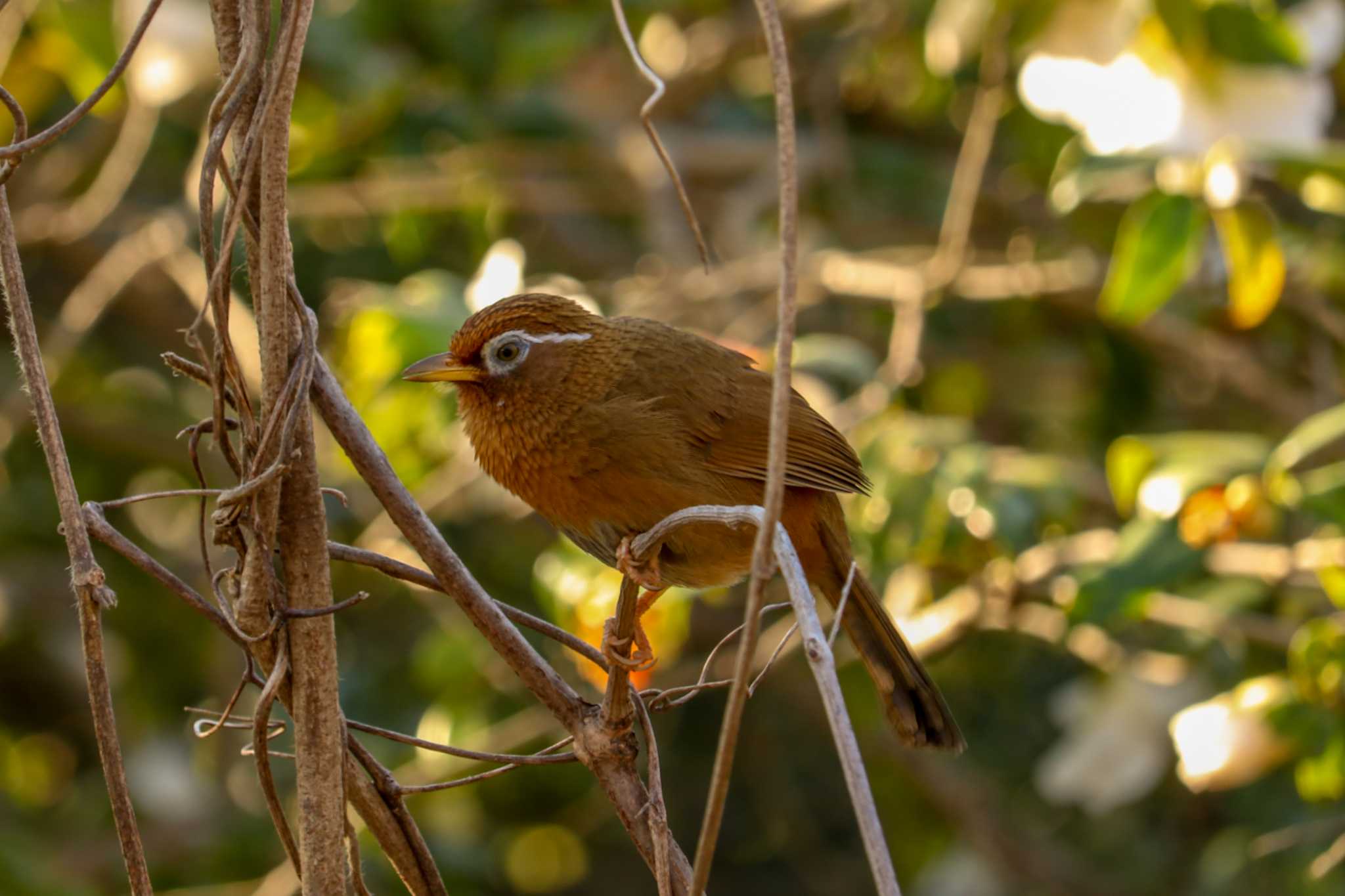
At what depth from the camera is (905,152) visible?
621 cm

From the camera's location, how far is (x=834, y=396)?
204 inches

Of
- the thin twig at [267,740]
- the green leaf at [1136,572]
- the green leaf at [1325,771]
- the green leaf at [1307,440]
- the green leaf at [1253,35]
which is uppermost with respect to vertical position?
the green leaf at [1253,35]

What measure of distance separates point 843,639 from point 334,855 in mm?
2378

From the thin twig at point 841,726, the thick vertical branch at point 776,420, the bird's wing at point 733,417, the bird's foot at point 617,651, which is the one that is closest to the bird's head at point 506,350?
the bird's wing at point 733,417

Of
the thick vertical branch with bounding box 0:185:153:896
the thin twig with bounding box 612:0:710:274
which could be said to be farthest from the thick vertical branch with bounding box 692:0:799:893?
the thick vertical branch with bounding box 0:185:153:896

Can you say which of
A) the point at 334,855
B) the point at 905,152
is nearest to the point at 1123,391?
the point at 905,152

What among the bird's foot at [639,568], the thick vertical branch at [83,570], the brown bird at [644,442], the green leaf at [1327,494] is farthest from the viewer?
the green leaf at [1327,494]

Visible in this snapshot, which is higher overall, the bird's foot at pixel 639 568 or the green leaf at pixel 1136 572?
the green leaf at pixel 1136 572

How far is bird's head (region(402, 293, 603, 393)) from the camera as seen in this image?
9.46 feet

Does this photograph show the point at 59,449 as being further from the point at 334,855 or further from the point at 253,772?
the point at 253,772

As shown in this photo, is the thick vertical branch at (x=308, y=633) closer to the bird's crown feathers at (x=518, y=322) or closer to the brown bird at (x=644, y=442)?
the brown bird at (x=644, y=442)

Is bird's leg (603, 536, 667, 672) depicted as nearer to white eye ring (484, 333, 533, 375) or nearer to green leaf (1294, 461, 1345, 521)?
white eye ring (484, 333, 533, 375)

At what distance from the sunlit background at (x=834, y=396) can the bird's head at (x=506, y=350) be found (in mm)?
614

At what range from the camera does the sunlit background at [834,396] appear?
3783mm
